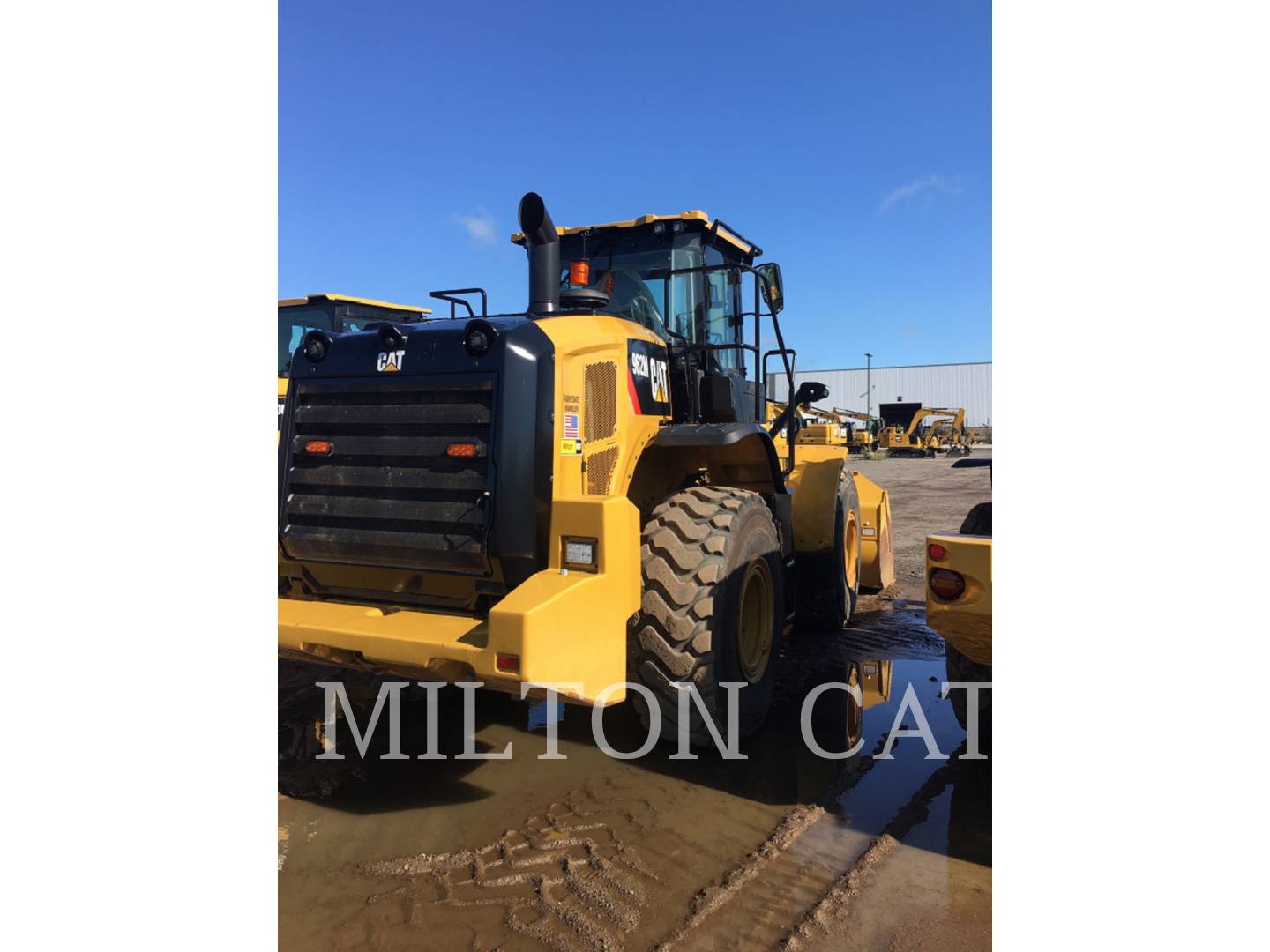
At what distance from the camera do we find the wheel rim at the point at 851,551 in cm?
677

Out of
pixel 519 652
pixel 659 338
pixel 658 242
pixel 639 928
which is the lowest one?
pixel 639 928

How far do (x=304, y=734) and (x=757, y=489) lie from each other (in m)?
2.91

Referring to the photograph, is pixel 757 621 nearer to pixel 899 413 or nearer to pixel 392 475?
pixel 392 475

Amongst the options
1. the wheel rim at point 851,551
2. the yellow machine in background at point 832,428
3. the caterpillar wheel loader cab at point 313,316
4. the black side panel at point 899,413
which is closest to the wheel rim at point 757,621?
the yellow machine in background at point 832,428

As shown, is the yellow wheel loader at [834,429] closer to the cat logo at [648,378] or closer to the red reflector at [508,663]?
the cat logo at [648,378]

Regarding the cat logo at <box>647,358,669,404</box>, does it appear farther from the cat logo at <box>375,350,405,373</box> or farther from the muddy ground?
the muddy ground

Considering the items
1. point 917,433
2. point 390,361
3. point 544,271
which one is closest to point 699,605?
point 390,361

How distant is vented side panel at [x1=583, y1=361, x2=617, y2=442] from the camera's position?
3.93 meters

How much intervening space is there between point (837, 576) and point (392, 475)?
3722 mm

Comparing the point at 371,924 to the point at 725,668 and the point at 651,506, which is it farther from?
the point at 651,506

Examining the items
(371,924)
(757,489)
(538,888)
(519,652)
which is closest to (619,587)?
(519,652)

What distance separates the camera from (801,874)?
3.05 meters

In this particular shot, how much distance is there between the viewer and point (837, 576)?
20.7 feet

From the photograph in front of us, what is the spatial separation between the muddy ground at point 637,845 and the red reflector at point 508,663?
28.3 inches
